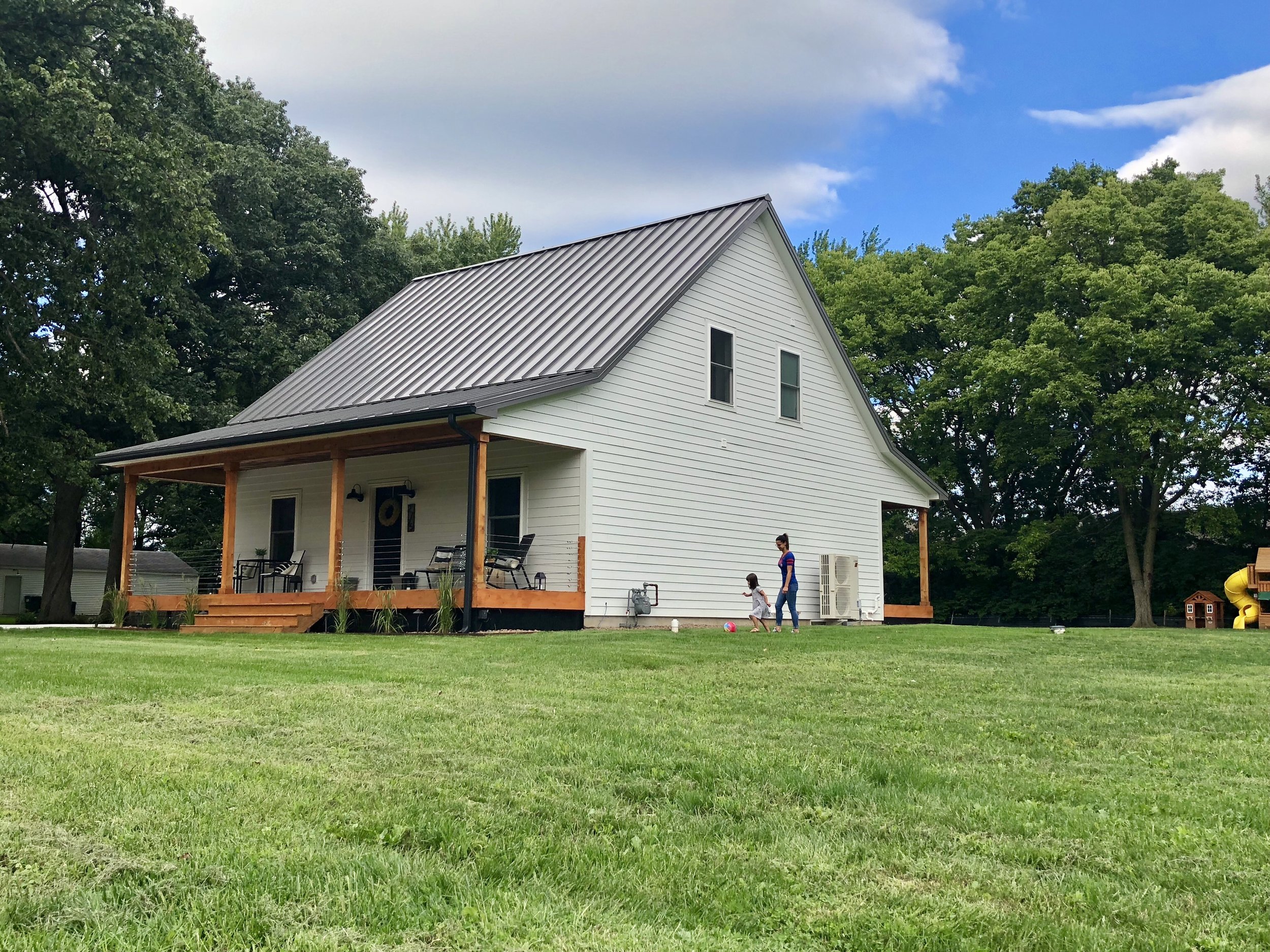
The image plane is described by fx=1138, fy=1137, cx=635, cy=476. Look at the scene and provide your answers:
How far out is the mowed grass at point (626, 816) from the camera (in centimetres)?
288

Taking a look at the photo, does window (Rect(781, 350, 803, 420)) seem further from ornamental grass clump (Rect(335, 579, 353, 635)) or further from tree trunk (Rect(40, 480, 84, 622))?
tree trunk (Rect(40, 480, 84, 622))

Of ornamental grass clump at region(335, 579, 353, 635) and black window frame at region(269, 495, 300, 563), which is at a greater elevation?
black window frame at region(269, 495, 300, 563)

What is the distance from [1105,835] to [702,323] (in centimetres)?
1561

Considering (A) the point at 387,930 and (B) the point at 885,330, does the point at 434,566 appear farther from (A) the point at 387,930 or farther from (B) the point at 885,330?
(B) the point at 885,330

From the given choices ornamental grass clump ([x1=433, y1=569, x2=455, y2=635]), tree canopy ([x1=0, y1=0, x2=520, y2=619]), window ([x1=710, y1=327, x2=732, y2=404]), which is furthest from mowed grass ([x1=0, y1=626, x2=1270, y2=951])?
tree canopy ([x1=0, y1=0, x2=520, y2=619])

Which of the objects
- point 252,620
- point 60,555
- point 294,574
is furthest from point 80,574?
point 252,620

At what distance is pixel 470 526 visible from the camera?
1473 cm

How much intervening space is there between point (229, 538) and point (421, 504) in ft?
10.1

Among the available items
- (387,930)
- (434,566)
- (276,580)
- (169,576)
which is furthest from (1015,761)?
(169,576)

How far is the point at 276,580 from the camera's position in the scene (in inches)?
837

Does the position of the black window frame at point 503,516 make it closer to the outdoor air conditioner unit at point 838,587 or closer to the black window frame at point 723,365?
the black window frame at point 723,365

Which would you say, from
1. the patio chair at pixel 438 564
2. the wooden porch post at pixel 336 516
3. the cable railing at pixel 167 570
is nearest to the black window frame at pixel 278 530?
the patio chair at pixel 438 564

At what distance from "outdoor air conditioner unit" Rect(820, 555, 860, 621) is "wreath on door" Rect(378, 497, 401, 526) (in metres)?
7.76

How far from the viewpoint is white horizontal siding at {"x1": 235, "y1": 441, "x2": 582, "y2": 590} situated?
55.5 ft
